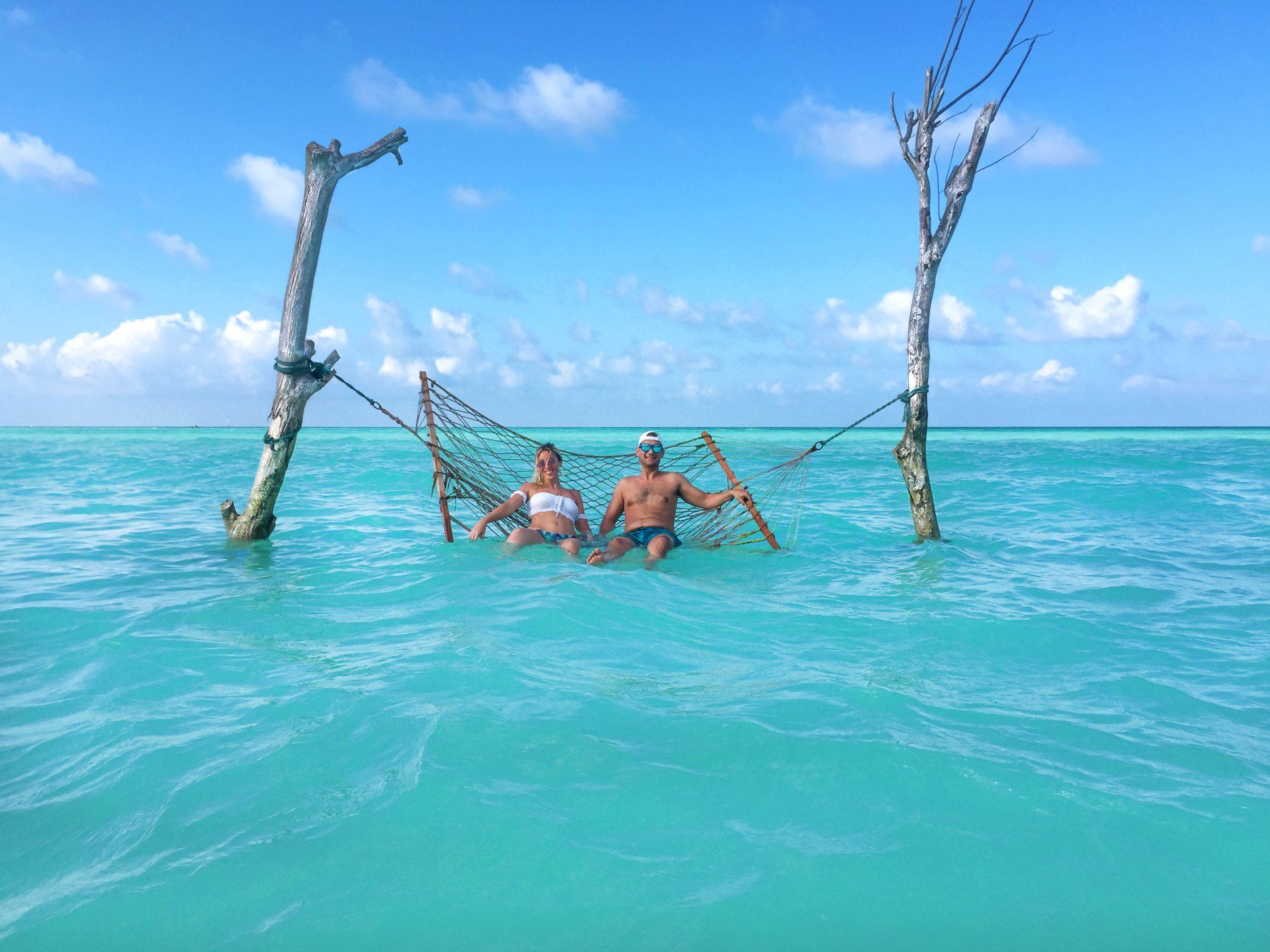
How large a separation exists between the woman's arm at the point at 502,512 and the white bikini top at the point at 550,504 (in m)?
0.04

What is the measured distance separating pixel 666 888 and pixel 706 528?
4.91 metres

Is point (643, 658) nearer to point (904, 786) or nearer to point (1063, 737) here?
point (904, 786)

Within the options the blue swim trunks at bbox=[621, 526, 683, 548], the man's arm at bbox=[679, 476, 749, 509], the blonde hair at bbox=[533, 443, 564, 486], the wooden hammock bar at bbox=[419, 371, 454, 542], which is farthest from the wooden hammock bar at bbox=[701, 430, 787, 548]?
the wooden hammock bar at bbox=[419, 371, 454, 542]

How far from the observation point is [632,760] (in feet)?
8.57

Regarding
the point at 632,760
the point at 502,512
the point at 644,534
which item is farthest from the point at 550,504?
the point at 632,760

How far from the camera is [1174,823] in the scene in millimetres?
2297

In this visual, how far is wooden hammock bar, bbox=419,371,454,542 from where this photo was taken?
6.38 meters

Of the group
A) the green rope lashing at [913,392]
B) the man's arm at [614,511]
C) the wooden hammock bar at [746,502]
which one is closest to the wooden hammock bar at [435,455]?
the man's arm at [614,511]

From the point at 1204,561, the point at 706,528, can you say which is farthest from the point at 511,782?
the point at 1204,561

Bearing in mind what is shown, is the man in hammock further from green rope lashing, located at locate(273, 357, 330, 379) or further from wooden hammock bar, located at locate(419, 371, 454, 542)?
green rope lashing, located at locate(273, 357, 330, 379)

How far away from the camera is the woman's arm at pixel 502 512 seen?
611 centimetres

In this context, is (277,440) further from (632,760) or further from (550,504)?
(632,760)

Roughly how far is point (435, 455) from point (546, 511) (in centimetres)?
101

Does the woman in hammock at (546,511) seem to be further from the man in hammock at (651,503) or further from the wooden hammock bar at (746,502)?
the wooden hammock bar at (746,502)
